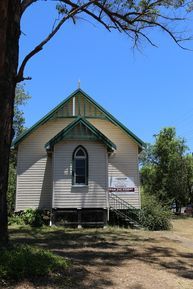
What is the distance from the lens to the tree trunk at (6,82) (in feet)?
29.0

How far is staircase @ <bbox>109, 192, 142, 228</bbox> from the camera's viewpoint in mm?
23047

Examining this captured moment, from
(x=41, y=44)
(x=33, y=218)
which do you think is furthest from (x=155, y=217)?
(x=41, y=44)

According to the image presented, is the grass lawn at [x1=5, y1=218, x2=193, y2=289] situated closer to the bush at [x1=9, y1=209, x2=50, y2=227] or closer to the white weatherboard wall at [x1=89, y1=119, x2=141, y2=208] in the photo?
the bush at [x1=9, y1=209, x2=50, y2=227]

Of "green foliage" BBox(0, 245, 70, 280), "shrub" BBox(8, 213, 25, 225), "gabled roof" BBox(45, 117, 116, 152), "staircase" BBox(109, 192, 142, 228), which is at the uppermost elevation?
"gabled roof" BBox(45, 117, 116, 152)

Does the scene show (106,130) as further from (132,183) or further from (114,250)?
(114,250)

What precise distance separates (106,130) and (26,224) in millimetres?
7152

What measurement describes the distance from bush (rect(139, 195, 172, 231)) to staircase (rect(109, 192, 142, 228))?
0.54 m

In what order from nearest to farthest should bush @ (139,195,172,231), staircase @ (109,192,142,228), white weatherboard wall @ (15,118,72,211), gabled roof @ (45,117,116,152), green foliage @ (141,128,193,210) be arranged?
gabled roof @ (45,117,116,152), bush @ (139,195,172,231), staircase @ (109,192,142,228), white weatherboard wall @ (15,118,72,211), green foliage @ (141,128,193,210)

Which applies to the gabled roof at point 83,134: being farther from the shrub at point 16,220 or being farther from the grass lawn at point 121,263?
the grass lawn at point 121,263

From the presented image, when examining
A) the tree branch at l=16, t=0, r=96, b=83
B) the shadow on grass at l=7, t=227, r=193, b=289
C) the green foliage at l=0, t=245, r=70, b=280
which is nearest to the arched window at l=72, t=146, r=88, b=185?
the shadow on grass at l=7, t=227, r=193, b=289

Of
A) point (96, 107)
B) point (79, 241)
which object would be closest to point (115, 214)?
point (96, 107)

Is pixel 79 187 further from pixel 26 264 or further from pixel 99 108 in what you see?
pixel 26 264

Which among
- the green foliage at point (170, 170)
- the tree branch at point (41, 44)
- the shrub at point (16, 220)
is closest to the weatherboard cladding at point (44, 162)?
the shrub at point (16, 220)

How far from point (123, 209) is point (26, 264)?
16.6 meters
